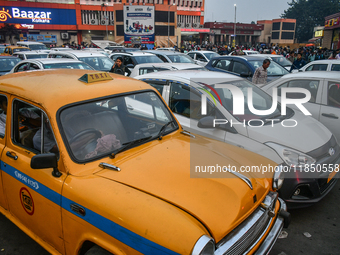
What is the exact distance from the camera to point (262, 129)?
3777 mm

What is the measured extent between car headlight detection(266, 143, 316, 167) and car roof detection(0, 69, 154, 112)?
1.94 m

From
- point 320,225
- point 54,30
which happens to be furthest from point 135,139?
point 54,30

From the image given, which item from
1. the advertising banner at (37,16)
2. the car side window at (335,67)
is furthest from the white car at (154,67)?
the advertising banner at (37,16)

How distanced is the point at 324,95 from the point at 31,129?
16.8 feet

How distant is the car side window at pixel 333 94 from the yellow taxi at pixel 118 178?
3236 mm

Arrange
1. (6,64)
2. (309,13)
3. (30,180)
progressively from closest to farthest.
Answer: (30,180) → (6,64) → (309,13)

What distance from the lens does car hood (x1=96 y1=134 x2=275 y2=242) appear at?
192 cm

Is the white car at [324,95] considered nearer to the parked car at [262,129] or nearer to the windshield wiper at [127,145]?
the parked car at [262,129]

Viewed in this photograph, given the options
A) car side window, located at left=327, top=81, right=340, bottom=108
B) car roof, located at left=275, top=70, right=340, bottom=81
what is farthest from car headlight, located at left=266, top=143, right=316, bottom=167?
car roof, located at left=275, top=70, right=340, bottom=81

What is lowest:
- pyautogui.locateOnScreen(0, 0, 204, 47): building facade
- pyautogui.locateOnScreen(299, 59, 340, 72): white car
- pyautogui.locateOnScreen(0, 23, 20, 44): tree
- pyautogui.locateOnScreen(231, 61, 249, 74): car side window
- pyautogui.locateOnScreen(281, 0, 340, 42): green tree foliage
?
pyautogui.locateOnScreen(231, 61, 249, 74): car side window

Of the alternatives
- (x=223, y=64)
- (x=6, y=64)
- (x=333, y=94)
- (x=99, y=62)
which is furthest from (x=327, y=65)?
(x=6, y=64)

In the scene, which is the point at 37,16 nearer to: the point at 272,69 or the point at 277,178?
the point at 272,69

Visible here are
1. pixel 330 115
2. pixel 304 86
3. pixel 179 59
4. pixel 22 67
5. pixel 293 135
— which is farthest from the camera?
pixel 179 59

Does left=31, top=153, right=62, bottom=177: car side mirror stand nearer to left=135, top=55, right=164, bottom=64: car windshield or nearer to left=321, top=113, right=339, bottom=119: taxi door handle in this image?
left=321, top=113, right=339, bottom=119: taxi door handle
